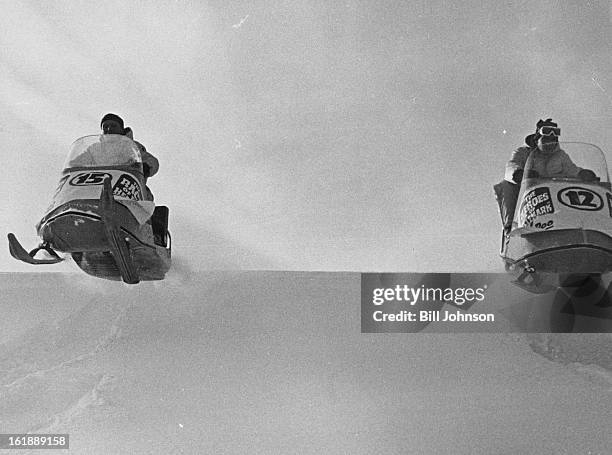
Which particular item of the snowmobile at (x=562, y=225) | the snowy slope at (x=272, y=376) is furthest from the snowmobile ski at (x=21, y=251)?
the snowmobile at (x=562, y=225)

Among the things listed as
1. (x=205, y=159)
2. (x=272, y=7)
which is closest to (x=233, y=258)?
(x=205, y=159)

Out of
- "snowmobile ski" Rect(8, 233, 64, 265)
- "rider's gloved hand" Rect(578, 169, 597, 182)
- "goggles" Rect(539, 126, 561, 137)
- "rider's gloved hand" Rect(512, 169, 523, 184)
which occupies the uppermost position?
"goggles" Rect(539, 126, 561, 137)

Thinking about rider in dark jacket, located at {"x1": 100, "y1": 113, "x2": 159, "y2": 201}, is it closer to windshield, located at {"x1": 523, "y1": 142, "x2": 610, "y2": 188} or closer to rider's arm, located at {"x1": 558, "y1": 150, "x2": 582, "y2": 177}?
windshield, located at {"x1": 523, "y1": 142, "x2": 610, "y2": 188}

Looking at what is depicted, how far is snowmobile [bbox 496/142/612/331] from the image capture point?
9.46 feet

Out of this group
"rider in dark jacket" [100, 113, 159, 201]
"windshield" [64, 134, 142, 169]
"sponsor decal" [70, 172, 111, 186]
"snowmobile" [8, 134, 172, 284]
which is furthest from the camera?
"rider in dark jacket" [100, 113, 159, 201]

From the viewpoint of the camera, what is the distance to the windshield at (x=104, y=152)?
3.13 metres

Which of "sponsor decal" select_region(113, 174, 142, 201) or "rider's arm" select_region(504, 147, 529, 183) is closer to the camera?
"sponsor decal" select_region(113, 174, 142, 201)

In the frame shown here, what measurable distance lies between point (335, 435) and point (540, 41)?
9.35 ft

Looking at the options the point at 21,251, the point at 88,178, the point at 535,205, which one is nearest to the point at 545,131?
the point at 535,205

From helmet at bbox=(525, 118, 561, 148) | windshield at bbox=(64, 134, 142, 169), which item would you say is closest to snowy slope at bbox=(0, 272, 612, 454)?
windshield at bbox=(64, 134, 142, 169)

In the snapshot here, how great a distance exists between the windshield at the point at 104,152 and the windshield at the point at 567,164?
1.73m

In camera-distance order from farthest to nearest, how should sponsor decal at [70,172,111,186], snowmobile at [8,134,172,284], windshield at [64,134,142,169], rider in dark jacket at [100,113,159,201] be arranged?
rider in dark jacket at [100,113,159,201] → windshield at [64,134,142,169] → sponsor decal at [70,172,111,186] → snowmobile at [8,134,172,284]

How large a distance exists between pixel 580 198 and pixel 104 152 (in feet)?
6.60

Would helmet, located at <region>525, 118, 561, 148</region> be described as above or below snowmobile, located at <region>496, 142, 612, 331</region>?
above
